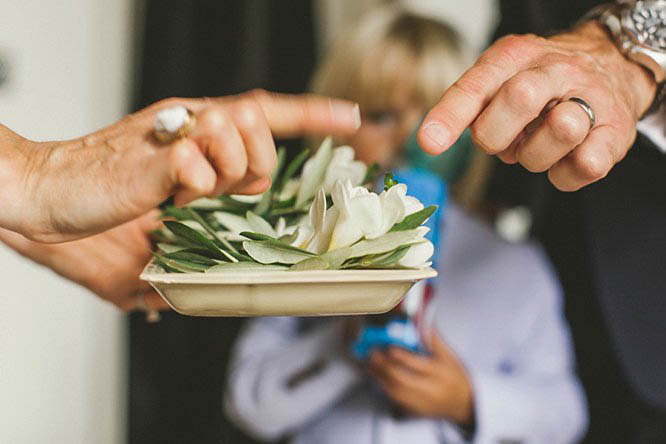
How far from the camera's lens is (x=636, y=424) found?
944 millimetres

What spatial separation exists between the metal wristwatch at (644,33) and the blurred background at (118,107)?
65cm

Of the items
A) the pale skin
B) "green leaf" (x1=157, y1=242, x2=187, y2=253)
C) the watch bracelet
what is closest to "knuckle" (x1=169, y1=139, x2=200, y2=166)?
the pale skin

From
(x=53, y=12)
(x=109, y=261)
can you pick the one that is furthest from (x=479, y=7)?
(x=109, y=261)

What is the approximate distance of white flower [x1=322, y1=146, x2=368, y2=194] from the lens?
1.65ft

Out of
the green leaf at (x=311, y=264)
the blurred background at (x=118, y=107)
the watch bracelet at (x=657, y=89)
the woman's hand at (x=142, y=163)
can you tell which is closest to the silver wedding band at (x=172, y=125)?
the woman's hand at (x=142, y=163)

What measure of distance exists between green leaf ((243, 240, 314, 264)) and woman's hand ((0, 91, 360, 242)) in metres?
0.05

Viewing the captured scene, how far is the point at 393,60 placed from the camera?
108 centimetres

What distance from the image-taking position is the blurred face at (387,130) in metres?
1.05

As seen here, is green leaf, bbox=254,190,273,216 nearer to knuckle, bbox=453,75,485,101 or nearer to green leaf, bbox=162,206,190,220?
green leaf, bbox=162,206,190,220

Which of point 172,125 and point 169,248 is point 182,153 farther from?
point 169,248

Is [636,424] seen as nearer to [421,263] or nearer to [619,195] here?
[619,195]

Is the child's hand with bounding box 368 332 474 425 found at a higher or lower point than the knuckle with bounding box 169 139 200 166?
lower

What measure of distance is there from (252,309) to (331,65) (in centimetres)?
82

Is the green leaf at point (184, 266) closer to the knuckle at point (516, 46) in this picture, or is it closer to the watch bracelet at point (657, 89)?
the knuckle at point (516, 46)
